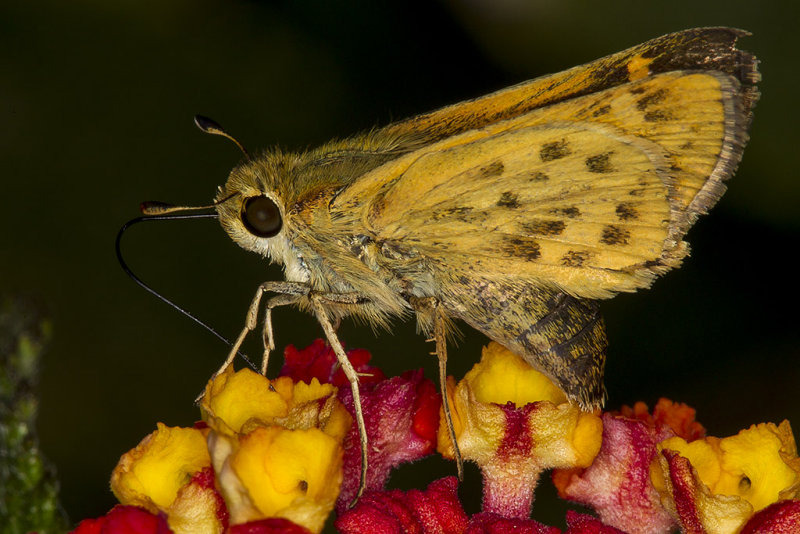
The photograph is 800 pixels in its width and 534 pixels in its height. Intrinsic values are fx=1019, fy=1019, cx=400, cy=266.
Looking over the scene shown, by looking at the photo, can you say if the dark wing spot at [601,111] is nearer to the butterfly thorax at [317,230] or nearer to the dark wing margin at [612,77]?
the dark wing margin at [612,77]

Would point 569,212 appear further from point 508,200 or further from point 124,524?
point 124,524

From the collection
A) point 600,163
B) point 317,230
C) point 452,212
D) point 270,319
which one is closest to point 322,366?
point 270,319

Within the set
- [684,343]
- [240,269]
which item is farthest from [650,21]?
[240,269]

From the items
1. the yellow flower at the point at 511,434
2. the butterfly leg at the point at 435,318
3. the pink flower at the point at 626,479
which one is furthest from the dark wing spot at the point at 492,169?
the pink flower at the point at 626,479

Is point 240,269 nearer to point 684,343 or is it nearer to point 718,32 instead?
point 684,343


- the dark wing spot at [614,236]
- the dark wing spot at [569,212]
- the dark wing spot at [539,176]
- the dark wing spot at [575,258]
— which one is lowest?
the dark wing spot at [575,258]

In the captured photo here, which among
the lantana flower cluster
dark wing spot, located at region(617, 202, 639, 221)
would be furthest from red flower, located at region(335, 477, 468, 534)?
dark wing spot, located at region(617, 202, 639, 221)

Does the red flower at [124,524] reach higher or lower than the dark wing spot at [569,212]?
lower
